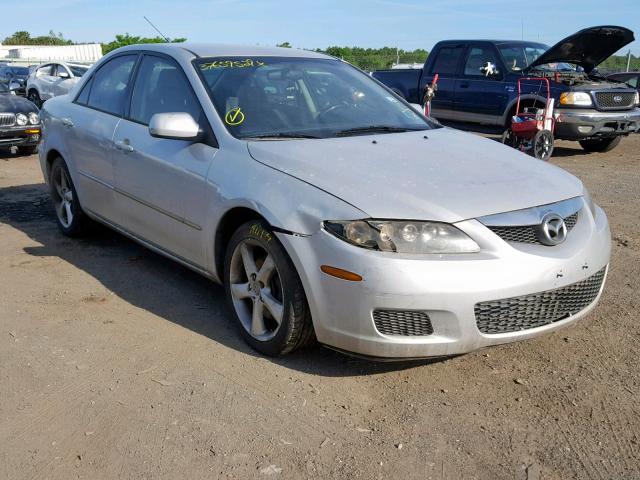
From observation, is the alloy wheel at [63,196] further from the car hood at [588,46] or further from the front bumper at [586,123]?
the car hood at [588,46]

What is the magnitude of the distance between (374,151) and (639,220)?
387 cm

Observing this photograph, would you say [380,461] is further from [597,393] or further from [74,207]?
[74,207]

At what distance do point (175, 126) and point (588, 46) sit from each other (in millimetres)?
8921

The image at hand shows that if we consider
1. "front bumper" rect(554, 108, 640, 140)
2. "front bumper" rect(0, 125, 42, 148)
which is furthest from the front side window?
"front bumper" rect(554, 108, 640, 140)

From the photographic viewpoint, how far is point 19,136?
11.1 meters

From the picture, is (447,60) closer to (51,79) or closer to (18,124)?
(18,124)

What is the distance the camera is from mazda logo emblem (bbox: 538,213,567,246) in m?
3.24

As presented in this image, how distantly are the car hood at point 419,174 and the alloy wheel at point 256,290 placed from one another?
19.1 inches

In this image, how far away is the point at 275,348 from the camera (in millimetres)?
3551

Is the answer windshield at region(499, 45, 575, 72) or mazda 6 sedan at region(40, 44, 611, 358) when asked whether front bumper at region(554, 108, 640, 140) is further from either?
mazda 6 sedan at region(40, 44, 611, 358)

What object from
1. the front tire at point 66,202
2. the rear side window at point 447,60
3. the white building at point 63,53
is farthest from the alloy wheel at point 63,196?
the white building at point 63,53

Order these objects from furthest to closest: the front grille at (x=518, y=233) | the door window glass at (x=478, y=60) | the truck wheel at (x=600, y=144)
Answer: the truck wheel at (x=600, y=144) → the door window glass at (x=478, y=60) → the front grille at (x=518, y=233)

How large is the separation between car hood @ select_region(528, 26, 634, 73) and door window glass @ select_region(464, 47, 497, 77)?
0.84 meters

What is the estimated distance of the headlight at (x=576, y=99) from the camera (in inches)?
422
